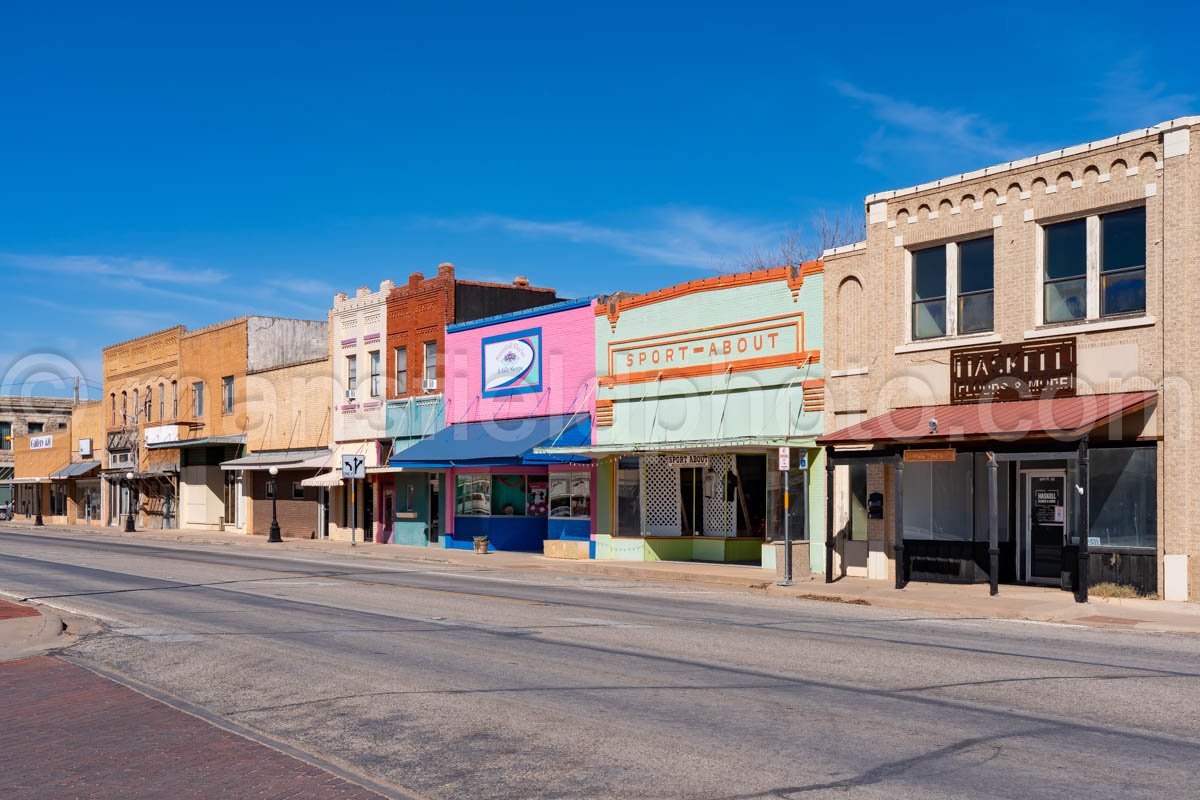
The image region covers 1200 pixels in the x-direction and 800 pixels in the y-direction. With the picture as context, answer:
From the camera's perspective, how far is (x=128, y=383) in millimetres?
64125

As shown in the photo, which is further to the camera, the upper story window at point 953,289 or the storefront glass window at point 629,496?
the storefront glass window at point 629,496

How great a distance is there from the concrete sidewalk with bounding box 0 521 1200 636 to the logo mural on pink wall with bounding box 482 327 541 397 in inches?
197

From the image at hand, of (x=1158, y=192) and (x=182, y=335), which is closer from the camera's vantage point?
(x=1158, y=192)

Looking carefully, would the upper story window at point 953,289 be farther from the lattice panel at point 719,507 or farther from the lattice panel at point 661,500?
the lattice panel at point 661,500

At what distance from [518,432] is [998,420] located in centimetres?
1671

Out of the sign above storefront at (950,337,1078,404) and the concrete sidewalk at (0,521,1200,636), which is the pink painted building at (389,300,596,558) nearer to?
the concrete sidewalk at (0,521,1200,636)

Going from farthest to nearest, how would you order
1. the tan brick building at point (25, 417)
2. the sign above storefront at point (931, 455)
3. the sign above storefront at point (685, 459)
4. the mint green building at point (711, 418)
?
the tan brick building at point (25, 417) → the sign above storefront at point (685, 459) → the mint green building at point (711, 418) → the sign above storefront at point (931, 455)

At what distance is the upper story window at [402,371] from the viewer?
4144 cm

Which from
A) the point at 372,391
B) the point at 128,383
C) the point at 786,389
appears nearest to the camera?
the point at 786,389

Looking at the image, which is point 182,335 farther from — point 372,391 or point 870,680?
point 870,680

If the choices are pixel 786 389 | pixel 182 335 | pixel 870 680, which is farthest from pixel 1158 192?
pixel 182 335

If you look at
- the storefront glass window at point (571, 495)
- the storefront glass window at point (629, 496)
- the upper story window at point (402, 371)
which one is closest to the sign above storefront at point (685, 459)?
the storefront glass window at point (629, 496)

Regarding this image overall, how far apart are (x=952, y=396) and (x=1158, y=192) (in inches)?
207

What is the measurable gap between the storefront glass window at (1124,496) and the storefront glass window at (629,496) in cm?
1294
